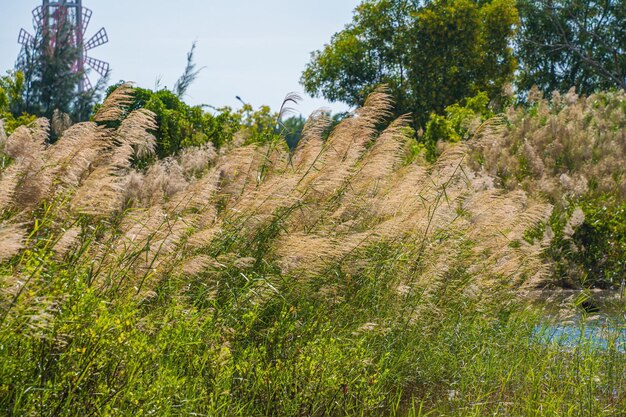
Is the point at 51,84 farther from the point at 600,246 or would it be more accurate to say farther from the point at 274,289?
the point at 274,289

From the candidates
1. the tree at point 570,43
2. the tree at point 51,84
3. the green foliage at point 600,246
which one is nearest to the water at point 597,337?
the green foliage at point 600,246

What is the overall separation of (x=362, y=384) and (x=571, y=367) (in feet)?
5.84

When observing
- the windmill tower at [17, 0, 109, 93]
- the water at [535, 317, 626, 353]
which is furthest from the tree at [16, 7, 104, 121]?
the water at [535, 317, 626, 353]

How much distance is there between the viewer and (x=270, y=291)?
4.95m

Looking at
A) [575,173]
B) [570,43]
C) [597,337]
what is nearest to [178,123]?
[575,173]

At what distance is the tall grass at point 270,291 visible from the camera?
3783 mm

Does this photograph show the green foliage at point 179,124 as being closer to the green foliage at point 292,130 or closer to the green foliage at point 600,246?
the green foliage at point 292,130

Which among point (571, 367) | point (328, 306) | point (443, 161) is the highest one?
point (443, 161)

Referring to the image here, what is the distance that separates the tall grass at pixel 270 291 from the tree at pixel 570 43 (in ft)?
87.5

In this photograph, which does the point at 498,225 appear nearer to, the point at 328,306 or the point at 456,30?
the point at 328,306

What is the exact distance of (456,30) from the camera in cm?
3012

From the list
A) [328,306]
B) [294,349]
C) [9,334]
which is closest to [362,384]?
[294,349]

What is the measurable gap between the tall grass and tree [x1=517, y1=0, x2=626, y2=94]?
1050 inches

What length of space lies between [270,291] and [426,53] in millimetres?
26634
